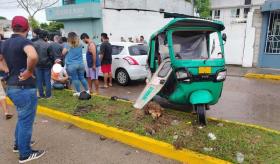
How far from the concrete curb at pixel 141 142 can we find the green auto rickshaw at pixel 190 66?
2.75 feet

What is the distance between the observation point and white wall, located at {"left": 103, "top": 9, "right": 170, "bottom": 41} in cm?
1623

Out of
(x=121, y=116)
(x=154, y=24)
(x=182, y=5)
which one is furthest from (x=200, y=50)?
(x=182, y=5)

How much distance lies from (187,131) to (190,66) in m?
1.18

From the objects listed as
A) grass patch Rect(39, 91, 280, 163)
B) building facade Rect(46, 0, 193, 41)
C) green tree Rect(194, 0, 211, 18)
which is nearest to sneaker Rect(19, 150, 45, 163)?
grass patch Rect(39, 91, 280, 163)

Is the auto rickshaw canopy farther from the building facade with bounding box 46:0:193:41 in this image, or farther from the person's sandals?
the building facade with bounding box 46:0:193:41

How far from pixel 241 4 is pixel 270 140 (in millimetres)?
29937

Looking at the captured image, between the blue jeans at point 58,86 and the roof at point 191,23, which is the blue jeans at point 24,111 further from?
the blue jeans at point 58,86

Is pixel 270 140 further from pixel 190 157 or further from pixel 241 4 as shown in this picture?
pixel 241 4

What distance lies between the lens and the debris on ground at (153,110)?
485 cm

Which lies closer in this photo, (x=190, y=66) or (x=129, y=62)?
(x=190, y=66)

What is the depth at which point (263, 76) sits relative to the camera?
10.2 metres

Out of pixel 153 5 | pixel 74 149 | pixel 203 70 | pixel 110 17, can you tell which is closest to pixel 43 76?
pixel 74 149

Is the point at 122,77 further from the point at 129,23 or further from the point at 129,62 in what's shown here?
the point at 129,23

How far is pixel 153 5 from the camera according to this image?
2039cm
